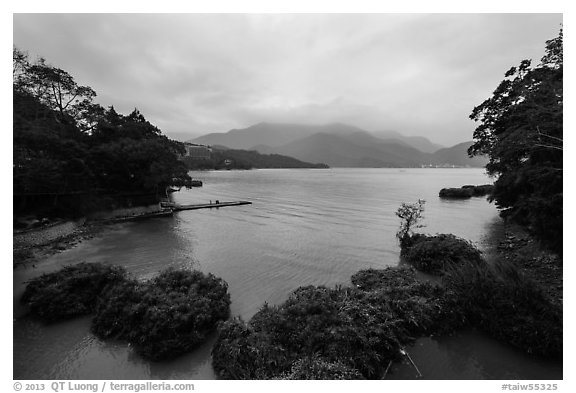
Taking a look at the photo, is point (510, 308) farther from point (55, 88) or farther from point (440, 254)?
point (55, 88)

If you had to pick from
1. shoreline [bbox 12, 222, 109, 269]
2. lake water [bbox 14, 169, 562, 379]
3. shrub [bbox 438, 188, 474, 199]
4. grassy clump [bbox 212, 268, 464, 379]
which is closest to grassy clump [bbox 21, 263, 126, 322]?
lake water [bbox 14, 169, 562, 379]

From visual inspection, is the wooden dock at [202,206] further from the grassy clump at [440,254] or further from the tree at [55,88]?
the grassy clump at [440,254]

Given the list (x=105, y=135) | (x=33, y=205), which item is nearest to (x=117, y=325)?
(x=33, y=205)

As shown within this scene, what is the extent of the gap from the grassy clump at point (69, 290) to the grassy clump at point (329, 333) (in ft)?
20.7

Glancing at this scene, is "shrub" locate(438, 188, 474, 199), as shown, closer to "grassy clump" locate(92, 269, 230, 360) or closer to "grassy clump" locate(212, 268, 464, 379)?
"grassy clump" locate(212, 268, 464, 379)

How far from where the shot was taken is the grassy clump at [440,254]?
45.1 feet

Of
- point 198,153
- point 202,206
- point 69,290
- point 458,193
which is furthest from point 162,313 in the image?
point 198,153

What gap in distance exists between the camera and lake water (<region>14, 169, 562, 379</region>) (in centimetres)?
745

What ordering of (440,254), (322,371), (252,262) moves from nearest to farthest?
(322,371)
(440,254)
(252,262)

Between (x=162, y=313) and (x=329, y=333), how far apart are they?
5409mm

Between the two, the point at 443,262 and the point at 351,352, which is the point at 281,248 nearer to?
the point at 443,262

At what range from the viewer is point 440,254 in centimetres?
1437

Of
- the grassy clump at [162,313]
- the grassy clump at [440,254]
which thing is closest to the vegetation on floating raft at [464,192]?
the grassy clump at [440,254]

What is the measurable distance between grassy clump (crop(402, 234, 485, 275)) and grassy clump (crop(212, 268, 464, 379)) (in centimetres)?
471
